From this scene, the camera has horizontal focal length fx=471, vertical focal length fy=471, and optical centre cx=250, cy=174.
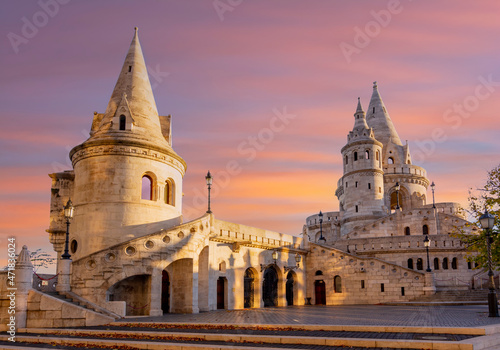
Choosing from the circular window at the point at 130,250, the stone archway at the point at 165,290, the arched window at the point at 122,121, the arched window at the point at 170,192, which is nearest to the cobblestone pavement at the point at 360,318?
the circular window at the point at 130,250

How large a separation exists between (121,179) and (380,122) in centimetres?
4842

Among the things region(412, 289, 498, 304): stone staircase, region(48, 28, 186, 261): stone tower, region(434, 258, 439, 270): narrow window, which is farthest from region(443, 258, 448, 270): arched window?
region(48, 28, 186, 261): stone tower

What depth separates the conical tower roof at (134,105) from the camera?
2684cm

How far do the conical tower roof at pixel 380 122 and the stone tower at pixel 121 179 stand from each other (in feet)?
140

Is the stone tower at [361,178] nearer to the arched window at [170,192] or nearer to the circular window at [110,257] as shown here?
the arched window at [170,192]

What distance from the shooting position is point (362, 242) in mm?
40500

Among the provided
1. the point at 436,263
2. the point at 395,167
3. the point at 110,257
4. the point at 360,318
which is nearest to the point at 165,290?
the point at 110,257

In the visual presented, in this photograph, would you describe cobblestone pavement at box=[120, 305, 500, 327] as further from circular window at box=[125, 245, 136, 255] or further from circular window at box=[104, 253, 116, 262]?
circular window at box=[125, 245, 136, 255]

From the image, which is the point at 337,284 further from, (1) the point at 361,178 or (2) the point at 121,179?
(1) the point at 361,178

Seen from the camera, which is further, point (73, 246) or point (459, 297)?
point (459, 297)

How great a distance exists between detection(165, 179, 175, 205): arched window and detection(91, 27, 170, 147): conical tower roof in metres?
2.37

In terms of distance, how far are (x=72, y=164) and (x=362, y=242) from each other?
24.6 meters

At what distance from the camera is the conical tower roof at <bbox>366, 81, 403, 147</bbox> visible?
6488cm

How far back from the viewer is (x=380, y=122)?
66125mm
